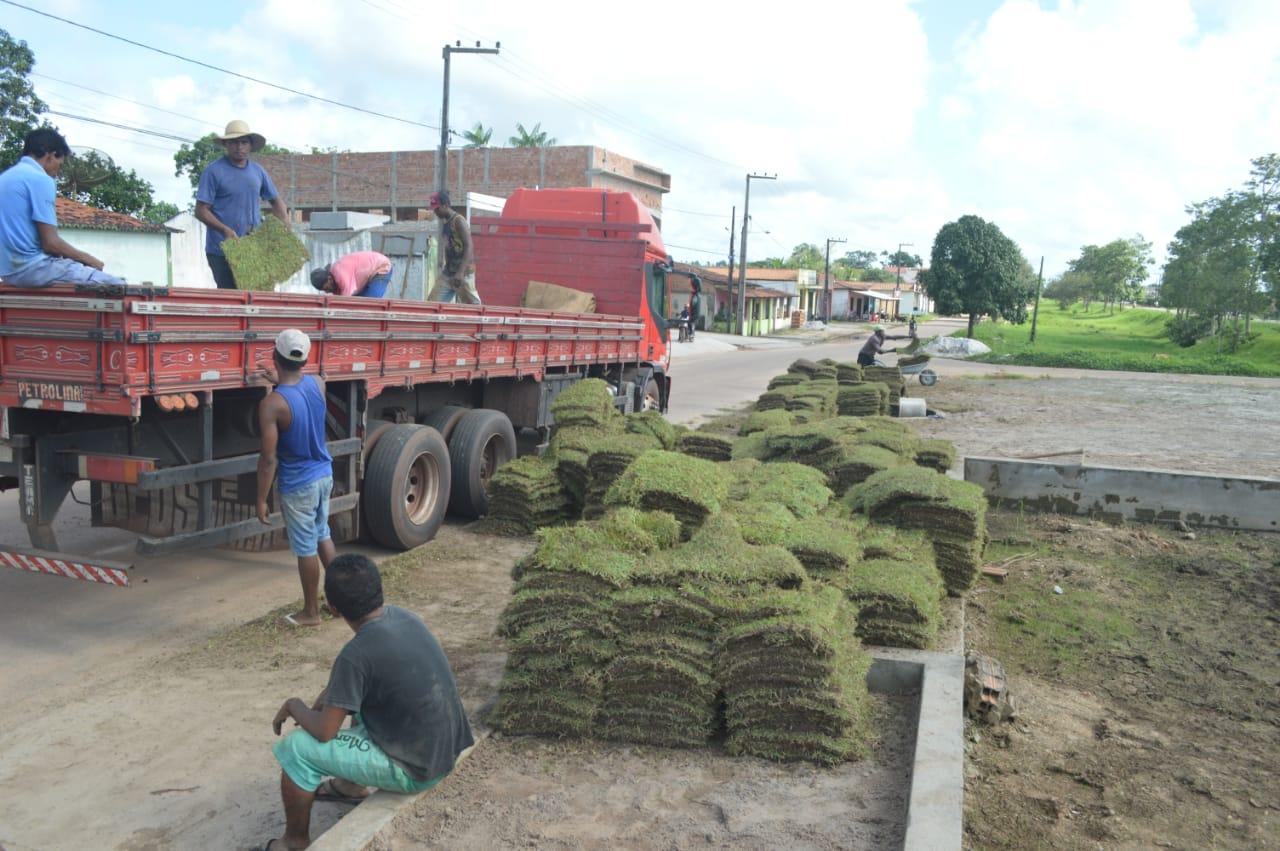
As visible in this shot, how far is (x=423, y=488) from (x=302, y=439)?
2.53 metres

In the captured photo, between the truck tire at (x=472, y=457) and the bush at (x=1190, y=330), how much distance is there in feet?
180

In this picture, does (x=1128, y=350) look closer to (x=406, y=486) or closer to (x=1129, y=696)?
(x=1129, y=696)

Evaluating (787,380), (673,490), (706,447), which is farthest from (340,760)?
(787,380)

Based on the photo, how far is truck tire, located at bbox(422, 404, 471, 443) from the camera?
8609 mm

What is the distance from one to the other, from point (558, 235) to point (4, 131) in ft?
68.1

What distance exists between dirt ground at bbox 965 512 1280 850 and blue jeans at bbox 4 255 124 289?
5.45m

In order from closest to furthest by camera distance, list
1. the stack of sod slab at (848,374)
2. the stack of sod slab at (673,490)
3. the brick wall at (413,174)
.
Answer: the stack of sod slab at (673,490) → the stack of sod slab at (848,374) → the brick wall at (413,174)

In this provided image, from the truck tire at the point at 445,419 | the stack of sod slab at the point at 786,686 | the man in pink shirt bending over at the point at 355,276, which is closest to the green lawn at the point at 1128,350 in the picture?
the truck tire at the point at 445,419

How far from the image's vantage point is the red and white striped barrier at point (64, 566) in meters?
5.36

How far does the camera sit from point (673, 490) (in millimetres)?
5941

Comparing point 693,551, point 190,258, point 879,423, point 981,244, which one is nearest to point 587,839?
point 693,551

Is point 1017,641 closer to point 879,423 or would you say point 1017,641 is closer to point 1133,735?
point 1133,735

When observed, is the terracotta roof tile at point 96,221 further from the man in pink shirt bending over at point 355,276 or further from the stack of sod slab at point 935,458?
the stack of sod slab at point 935,458

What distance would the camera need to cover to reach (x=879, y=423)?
10461mm
